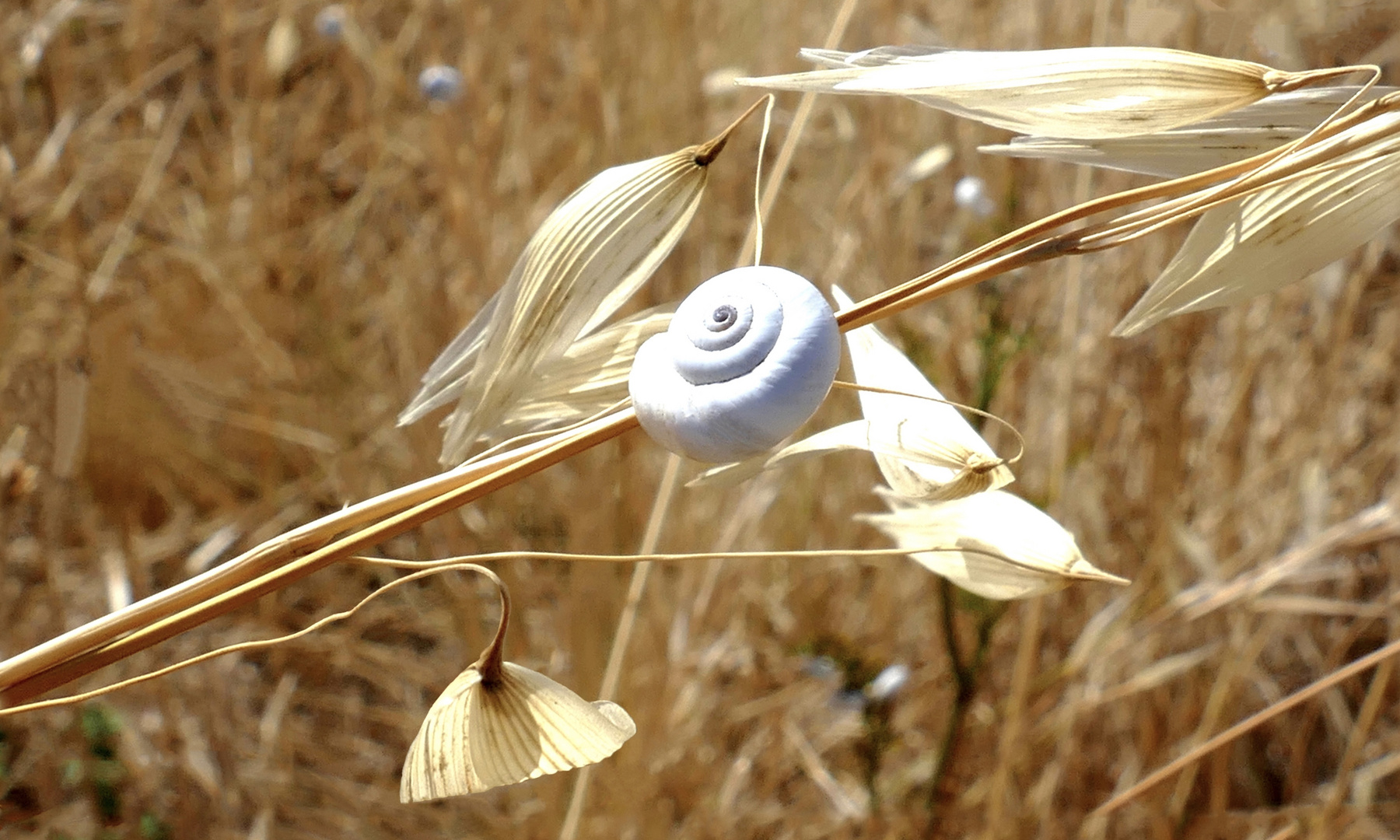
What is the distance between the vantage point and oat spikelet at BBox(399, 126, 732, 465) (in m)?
0.37

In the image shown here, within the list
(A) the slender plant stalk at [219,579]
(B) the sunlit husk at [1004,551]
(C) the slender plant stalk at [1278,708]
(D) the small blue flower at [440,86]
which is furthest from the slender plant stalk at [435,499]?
(D) the small blue flower at [440,86]

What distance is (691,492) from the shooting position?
110 centimetres

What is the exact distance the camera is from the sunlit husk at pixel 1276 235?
35 centimetres

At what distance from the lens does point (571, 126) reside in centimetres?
151

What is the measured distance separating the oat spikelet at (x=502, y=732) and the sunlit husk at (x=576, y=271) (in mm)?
83

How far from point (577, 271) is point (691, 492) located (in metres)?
0.74

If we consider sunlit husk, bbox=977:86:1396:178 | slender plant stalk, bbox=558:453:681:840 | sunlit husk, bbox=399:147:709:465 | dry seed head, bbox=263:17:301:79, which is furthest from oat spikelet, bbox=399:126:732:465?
dry seed head, bbox=263:17:301:79

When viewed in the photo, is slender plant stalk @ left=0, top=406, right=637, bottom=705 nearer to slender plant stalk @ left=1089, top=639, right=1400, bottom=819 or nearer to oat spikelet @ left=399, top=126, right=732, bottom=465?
oat spikelet @ left=399, top=126, right=732, bottom=465

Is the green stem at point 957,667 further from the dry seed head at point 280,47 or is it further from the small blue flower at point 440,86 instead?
the dry seed head at point 280,47

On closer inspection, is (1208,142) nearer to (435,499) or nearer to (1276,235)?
(1276,235)

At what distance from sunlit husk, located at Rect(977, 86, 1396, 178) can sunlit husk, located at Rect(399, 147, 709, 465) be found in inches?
4.0

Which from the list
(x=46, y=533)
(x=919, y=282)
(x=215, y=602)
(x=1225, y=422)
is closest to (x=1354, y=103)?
(x=919, y=282)

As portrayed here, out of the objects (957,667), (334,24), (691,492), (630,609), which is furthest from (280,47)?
(957,667)

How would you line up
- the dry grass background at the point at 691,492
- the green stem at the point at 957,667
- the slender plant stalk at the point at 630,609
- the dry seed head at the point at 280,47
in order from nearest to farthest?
1. the slender plant stalk at the point at 630,609
2. the green stem at the point at 957,667
3. the dry grass background at the point at 691,492
4. the dry seed head at the point at 280,47
